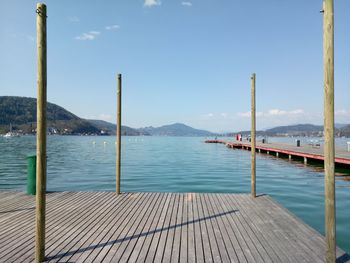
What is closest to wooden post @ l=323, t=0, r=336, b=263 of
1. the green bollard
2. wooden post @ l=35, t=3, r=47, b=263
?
wooden post @ l=35, t=3, r=47, b=263

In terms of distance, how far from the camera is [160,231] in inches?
241

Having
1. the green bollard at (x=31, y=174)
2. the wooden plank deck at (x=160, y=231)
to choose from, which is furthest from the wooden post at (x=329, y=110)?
the green bollard at (x=31, y=174)

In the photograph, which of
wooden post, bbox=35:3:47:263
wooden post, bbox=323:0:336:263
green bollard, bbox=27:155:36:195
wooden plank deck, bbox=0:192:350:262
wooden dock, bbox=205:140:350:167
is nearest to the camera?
wooden post, bbox=323:0:336:263

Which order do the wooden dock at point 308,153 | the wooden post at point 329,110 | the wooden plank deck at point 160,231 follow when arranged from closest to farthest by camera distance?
the wooden post at point 329,110, the wooden plank deck at point 160,231, the wooden dock at point 308,153

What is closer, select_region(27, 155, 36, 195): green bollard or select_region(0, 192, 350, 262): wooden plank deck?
select_region(0, 192, 350, 262): wooden plank deck

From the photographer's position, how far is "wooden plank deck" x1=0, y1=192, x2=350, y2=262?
16.1ft

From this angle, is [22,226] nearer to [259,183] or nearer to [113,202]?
[113,202]

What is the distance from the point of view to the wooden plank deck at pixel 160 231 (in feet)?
16.1

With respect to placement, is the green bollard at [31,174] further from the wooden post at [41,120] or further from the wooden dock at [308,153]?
the wooden dock at [308,153]

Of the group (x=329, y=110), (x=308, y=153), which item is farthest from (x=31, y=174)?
(x=308, y=153)

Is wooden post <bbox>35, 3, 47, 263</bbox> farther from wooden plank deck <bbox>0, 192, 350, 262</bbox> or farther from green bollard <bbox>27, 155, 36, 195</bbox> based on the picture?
green bollard <bbox>27, 155, 36, 195</bbox>

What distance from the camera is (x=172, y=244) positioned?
17.6ft

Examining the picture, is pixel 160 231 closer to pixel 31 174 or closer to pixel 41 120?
pixel 41 120

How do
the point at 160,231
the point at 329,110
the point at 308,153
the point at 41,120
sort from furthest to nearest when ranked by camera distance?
1. the point at 308,153
2. the point at 160,231
3. the point at 41,120
4. the point at 329,110
